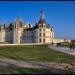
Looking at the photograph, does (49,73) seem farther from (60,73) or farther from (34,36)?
(34,36)

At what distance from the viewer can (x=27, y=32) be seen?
5098 inches

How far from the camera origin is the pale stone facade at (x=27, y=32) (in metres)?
122

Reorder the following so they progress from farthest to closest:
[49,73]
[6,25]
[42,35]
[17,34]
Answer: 1. [6,25]
2. [17,34]
3. [42,35]
4. [49,73]

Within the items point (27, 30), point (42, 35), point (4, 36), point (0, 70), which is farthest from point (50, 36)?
point (0, 70)

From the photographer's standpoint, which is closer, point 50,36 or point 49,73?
point 49,73

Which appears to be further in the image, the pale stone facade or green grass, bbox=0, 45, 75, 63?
the pale stone facade

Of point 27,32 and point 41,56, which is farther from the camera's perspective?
point 27,32

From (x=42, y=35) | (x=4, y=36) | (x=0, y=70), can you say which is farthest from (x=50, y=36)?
(x=0, y=70)

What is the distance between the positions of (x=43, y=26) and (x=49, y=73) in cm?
10766

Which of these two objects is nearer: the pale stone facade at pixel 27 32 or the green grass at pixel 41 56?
the green grass at pixel 41 56

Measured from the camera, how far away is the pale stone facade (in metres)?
122

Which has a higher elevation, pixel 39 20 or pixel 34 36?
pixel 39 20

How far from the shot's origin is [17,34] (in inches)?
5162

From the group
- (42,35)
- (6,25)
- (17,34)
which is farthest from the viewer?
(6,25)
